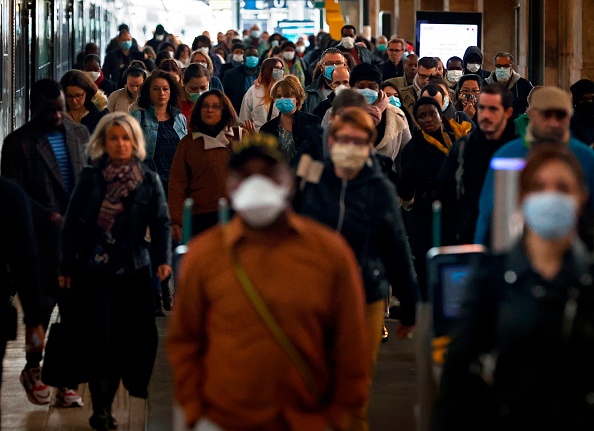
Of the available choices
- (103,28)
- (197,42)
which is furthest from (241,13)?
(197,42)

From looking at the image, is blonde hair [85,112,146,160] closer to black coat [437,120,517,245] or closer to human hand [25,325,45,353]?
human hand [25,325,45,353]

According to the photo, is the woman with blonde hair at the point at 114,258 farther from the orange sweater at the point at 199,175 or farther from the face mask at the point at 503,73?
the face mask at the point at 503,73

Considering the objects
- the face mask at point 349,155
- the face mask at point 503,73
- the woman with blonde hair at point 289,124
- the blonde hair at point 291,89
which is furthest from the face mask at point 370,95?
the face mask at point 503,73

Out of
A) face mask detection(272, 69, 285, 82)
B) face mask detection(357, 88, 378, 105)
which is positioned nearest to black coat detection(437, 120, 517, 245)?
face mask detection(357, 88, 378, 105)

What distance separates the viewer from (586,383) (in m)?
4.04

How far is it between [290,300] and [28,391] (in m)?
4.01

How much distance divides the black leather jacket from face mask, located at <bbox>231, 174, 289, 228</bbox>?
10.2 feet

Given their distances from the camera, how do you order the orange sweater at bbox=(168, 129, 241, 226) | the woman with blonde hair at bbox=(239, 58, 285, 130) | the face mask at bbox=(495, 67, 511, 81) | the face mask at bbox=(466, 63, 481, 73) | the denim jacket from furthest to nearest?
the face mask at bbox=(466, 63, 481, 73) → the face mask at bbox=(495, 67, 511, 81) → the woman with blonde hair at bbox=(239, 58, 285, 130) → the denim jacket → the orange sweater at bbox=(168, 129, 241, 226)

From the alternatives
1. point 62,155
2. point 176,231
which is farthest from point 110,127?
point 176,231

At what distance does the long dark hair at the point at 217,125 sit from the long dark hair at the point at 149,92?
54.5 inches

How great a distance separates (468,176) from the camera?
7711mm

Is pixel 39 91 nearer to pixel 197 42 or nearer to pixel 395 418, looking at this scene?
pixel 395 418

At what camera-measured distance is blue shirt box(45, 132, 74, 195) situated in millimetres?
8320

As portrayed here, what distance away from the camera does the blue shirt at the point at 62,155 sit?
8320 mm
